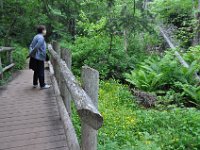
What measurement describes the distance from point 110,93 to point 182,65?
390 centimetres

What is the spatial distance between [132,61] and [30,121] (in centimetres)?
844

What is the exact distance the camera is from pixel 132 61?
1351 cm

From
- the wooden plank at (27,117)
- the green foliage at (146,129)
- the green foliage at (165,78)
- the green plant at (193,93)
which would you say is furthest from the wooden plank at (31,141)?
the green foliage at (165,78)

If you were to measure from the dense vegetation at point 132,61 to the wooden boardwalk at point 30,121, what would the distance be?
2.34 ft

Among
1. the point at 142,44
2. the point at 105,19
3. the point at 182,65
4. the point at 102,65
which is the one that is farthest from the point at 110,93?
the point at 142,44

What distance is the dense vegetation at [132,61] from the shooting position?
664cm

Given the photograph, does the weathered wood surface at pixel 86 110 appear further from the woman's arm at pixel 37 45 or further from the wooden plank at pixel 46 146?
the woman's arm at pixel 37 45

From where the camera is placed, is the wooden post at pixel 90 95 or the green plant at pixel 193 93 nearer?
the wooden post at pixel 90 95

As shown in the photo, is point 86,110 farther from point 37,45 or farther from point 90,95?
point 37,45

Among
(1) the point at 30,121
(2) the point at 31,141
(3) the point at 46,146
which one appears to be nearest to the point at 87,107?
(3) the point at 46,146

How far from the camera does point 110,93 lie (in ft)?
31.8

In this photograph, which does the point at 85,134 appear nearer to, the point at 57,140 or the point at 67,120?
the point at 67,120

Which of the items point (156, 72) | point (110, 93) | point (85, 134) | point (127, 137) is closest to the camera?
point (85, 134)

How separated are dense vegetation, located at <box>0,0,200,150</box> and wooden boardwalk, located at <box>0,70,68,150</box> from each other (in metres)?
0.71
